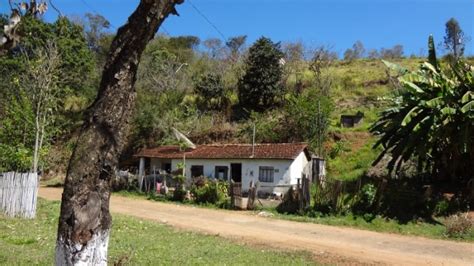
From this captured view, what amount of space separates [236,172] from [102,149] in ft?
81.9

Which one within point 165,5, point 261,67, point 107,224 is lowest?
point 107,224

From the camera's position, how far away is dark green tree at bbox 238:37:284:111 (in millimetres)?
40000

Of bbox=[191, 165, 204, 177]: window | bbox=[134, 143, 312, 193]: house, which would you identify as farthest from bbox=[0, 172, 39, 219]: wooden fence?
bbox=[191, 165, 204, 177]: window

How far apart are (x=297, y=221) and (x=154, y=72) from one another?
2907cm

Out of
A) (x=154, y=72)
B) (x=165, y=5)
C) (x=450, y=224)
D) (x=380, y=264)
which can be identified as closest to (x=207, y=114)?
(x=154, y=72)

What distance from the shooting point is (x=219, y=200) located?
2372 centimetres

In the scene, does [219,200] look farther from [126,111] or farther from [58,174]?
[58,174]

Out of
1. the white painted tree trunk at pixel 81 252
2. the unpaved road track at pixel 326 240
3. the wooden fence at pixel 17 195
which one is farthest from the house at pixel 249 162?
the white painted tree trunk at pixel 81 252

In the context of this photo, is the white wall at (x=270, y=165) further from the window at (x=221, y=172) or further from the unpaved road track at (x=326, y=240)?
the unpaved road track at (x=326, y=240)

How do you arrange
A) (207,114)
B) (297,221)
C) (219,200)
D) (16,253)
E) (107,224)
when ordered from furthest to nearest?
(207,114) → (219,200) → (297,221) → (16,253) → (107,224)

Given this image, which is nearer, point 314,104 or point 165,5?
point 165,5

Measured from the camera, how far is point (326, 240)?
45.5ft

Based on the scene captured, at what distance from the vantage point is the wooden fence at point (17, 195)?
590 inches

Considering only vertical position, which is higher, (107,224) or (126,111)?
(126,111)
